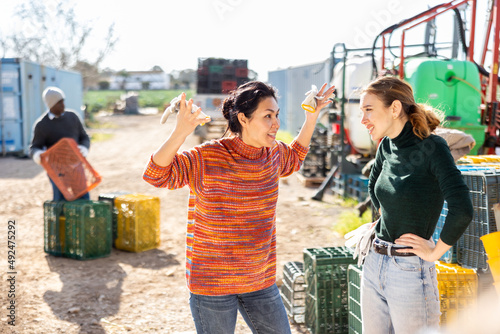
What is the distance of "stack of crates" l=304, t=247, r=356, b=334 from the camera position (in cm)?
395

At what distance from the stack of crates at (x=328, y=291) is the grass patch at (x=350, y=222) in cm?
314

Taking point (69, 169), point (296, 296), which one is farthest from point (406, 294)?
point (69, 169)

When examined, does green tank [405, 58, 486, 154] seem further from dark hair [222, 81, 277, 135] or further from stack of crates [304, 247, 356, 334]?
dark hair [222, 81, 277, 135]

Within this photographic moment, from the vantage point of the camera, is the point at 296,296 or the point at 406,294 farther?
the point at 296,296

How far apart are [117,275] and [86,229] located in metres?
0.82

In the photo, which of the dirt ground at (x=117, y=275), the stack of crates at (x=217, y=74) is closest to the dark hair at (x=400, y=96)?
the dirt ground at (x=117, y=275)

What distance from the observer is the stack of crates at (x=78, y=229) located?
6.12 m

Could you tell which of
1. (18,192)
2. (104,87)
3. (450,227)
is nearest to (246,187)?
(450,227)

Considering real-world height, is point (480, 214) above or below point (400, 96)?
below

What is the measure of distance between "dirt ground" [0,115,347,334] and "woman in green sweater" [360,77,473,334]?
2073mm

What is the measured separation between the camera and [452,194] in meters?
2.11

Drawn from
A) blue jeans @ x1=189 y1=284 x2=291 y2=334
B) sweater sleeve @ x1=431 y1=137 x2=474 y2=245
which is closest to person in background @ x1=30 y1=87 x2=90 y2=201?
blue jeans @ x1=189 y1=284 x2=291 y2=334

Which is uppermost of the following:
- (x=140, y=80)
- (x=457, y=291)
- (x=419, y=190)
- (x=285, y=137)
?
(x=140, y=80)

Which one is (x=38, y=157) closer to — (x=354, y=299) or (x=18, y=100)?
(x=354, y=299)
